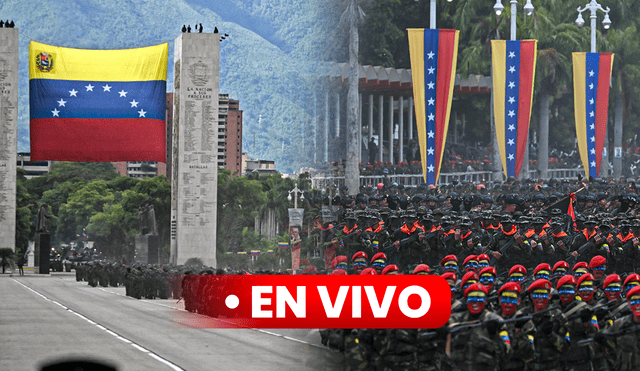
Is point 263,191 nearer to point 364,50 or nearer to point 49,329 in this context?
point 364,50

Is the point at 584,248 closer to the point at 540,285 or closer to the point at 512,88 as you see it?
the point at 540,285

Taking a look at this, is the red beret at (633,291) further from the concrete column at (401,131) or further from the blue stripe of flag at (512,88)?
the concrete column at (401,131)

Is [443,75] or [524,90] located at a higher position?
[524,90]

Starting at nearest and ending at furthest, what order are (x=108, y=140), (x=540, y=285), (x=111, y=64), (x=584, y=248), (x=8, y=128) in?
1. (x=540, y=285)
2. (x=584, y=248)
3. (x=108, y=140)
4. (x=111, y=64)
5. (x=8, y=128)

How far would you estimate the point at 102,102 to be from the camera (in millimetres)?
58562

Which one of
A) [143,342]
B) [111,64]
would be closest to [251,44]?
[111,64]

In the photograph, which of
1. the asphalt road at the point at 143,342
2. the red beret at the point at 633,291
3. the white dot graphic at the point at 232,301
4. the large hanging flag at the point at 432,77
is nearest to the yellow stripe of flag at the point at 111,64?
the large hanging flag at the point at 432,77

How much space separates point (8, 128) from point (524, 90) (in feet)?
127

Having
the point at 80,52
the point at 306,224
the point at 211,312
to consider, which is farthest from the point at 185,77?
the point at 211,312

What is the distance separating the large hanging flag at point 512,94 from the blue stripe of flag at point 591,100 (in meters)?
7.02

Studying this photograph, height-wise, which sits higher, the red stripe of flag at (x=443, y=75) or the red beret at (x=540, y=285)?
the red stripe of flag at (x=443, y=75)

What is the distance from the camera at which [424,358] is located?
12195 mm

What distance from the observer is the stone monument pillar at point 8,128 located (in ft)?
208

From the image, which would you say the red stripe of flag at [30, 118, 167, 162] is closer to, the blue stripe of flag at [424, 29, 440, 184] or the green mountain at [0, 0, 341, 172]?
the green mountain at [0, 0, 341, 172]
